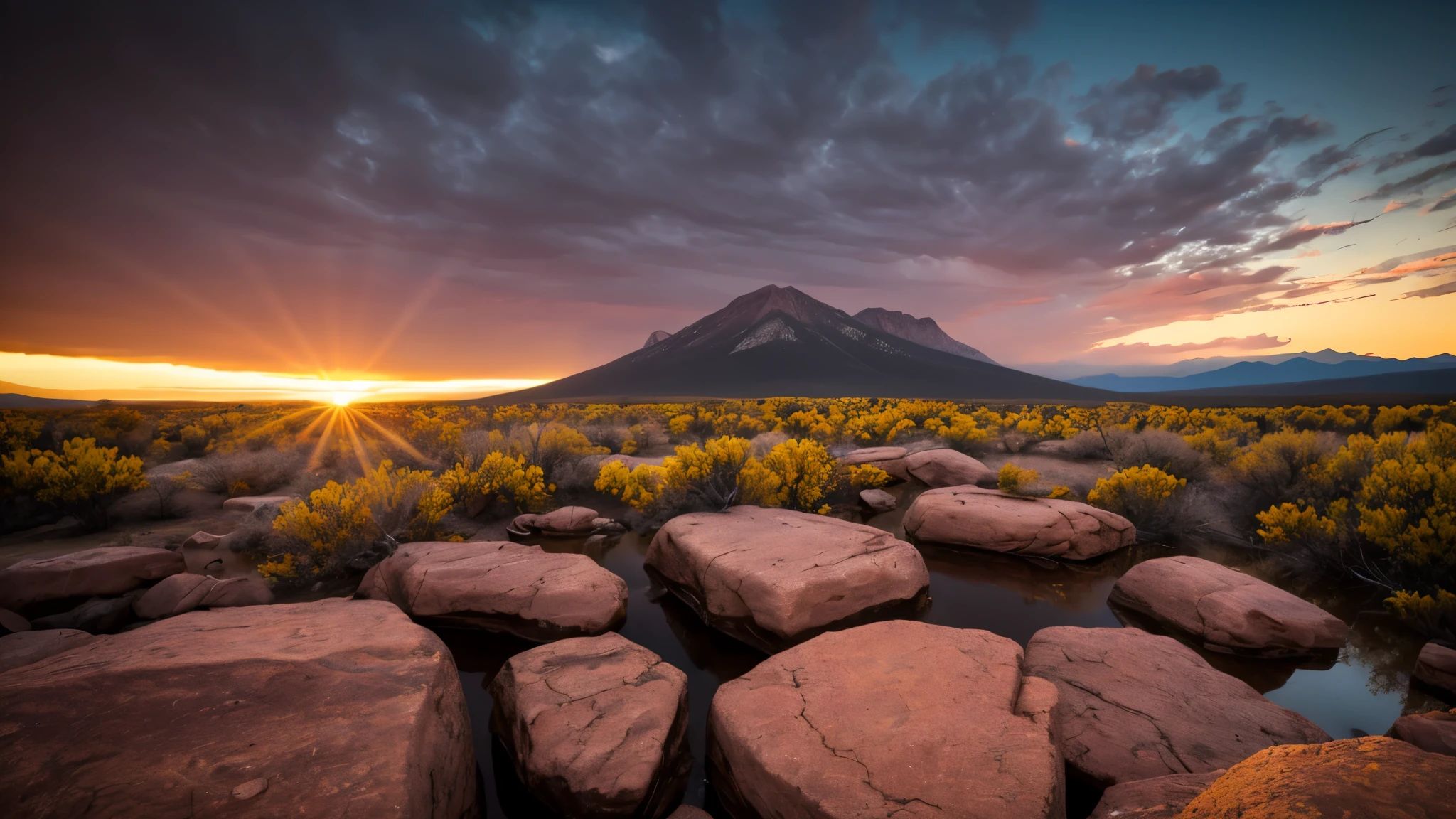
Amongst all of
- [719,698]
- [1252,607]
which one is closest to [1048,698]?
[719,698]

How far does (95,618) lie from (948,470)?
49.1 ft

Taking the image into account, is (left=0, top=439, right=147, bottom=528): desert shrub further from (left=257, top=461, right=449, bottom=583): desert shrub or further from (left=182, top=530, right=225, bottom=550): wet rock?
(left=257, top=461, right=449, bottom=583): desert shrub

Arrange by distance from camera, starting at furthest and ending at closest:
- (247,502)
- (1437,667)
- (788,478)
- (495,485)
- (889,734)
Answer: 1. (495,485)
2. (788,478)
3. (247,502)
4. (1437,667)
5. (889,734)

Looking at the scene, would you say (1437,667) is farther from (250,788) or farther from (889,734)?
(250,788)

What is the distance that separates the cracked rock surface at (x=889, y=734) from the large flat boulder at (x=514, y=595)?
2493mm

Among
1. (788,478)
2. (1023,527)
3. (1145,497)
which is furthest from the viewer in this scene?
(788,478)

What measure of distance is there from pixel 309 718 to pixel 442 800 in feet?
3.01

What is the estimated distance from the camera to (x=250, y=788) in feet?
7.68

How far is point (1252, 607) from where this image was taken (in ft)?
17.2

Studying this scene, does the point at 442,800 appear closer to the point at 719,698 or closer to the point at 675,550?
the point at 719,698

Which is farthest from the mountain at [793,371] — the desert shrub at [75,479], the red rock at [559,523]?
the red rock at [559,523]

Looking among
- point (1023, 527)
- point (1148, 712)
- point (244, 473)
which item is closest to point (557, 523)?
point (244, 473)

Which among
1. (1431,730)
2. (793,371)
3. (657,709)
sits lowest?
(657,709)

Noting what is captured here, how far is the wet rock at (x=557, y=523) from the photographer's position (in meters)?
9.29
